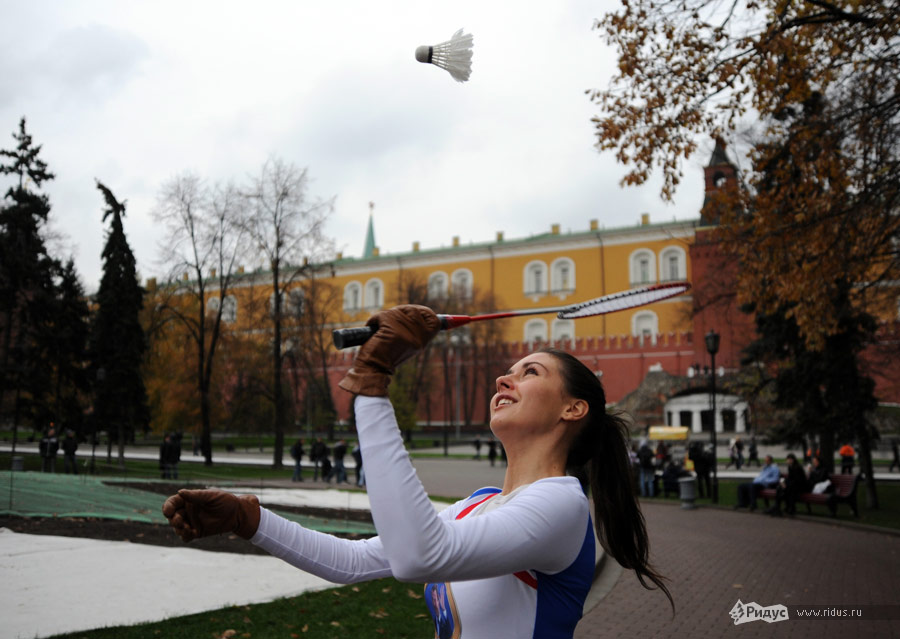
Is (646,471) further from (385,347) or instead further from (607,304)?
(385,347)

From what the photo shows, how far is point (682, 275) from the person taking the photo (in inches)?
2648

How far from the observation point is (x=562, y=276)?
75250 millimetres

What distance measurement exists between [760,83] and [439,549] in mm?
10184

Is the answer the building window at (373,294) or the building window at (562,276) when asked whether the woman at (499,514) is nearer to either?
the building window at (562,276)

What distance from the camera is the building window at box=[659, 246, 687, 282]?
68.4 meters

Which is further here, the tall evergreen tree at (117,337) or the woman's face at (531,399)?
the tall evergreen tree at (117,337)

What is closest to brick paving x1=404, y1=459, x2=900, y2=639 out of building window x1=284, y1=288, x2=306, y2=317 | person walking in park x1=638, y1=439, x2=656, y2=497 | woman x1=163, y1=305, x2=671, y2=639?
woman x1=163, y1=305, x2=671, y2=639

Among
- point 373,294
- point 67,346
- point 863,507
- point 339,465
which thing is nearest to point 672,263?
point 373,294

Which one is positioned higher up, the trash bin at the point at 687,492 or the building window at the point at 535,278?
the building window at the point at 535,278

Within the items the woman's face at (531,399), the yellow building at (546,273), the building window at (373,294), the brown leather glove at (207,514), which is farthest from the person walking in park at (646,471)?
the building window at (373,294)

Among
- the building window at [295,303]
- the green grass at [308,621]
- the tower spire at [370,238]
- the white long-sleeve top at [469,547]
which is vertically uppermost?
the tower spire at [370,238]

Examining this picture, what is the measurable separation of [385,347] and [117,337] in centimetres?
2678

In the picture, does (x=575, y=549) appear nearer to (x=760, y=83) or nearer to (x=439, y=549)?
(x=439, y=549)

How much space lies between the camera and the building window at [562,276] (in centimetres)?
7419
